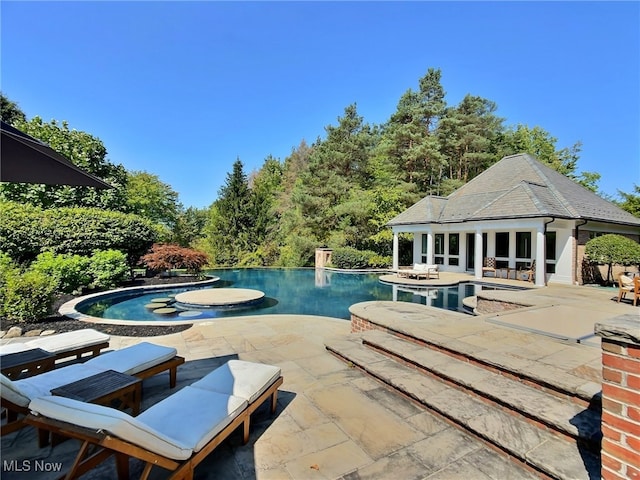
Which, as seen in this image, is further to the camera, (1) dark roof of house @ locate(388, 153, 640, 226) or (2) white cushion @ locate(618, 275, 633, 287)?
(1) dark roof of house @ locate(388, 153, 640, 226)

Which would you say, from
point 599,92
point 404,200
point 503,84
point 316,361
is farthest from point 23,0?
point 503,84

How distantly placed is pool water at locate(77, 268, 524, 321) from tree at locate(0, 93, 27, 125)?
1973cm

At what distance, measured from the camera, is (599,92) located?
1170 cm

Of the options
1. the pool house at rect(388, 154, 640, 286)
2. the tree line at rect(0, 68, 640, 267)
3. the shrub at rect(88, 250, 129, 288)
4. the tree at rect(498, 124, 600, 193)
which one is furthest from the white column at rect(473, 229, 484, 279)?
the tree at rect(498, 124, 600, 193)

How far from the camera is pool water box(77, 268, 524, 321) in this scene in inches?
375

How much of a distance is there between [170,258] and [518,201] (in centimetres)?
1593

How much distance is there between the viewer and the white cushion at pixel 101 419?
1632 millimetres

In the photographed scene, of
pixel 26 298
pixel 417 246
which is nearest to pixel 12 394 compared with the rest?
pixel 26 298

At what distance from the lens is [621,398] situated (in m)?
1.74

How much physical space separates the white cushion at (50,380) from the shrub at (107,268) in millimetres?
9826

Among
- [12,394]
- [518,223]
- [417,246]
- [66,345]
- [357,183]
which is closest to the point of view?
[12,394]

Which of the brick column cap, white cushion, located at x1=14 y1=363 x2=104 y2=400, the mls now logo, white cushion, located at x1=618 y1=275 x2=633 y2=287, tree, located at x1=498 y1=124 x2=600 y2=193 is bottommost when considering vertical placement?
the mls now logo

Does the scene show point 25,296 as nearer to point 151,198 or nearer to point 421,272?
point 421,272

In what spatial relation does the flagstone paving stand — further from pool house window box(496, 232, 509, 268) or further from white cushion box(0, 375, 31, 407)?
pool house window box(496, 232, 509, 268)
